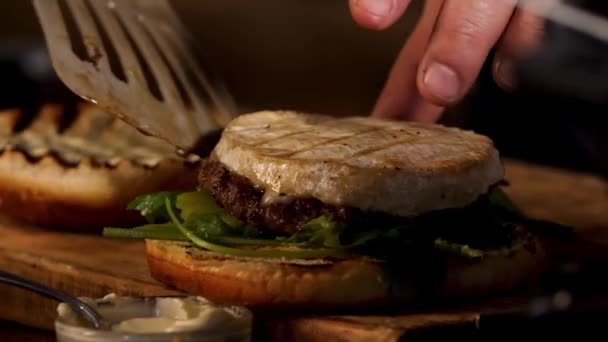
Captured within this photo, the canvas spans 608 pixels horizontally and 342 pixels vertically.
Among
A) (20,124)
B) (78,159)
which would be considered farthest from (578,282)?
(20,124)

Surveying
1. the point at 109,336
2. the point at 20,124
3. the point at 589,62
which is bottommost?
the point at 20,124

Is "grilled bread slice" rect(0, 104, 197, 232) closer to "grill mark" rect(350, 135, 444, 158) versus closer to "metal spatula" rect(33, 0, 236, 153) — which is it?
"metal spatula" rect(33, 0, 236, 153)

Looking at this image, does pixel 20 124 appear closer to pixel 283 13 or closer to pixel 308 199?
pixel 308 199

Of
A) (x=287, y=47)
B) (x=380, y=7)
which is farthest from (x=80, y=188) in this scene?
(x=287, y=47)

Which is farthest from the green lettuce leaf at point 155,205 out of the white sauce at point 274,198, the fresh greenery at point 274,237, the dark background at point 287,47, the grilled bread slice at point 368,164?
the dark background at point 287,47

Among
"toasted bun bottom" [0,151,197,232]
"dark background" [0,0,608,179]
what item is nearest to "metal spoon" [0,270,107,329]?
"toasted bun bottom" [0,151,197,232]
